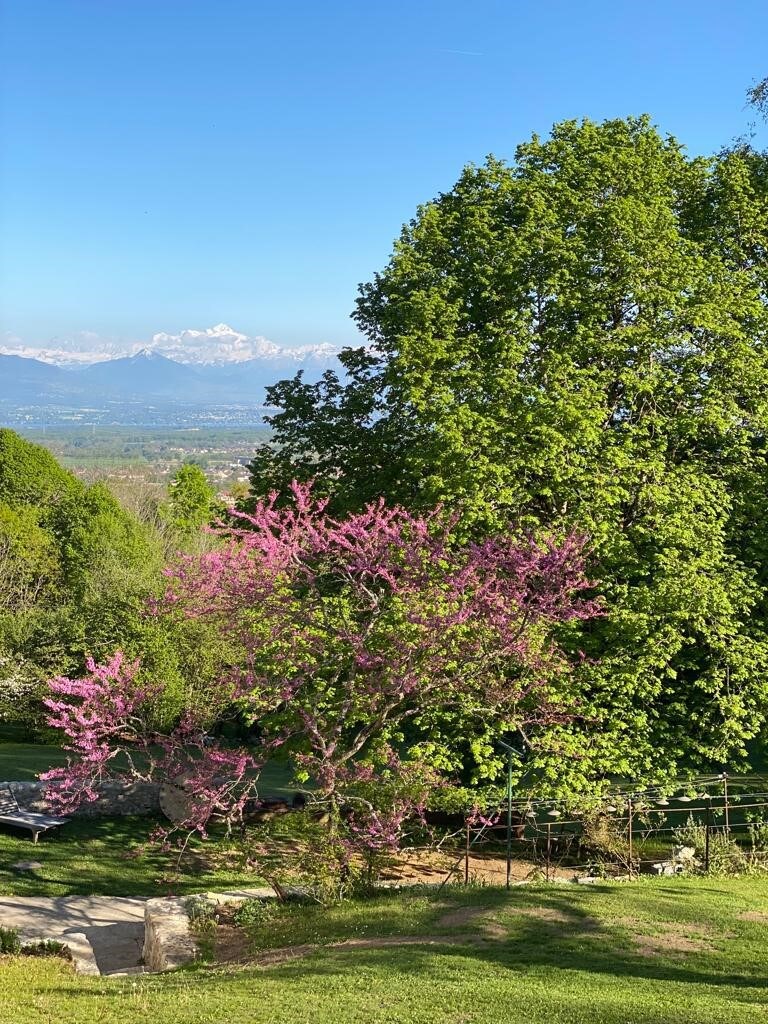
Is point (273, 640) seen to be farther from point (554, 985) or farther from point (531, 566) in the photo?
point (554, 985)

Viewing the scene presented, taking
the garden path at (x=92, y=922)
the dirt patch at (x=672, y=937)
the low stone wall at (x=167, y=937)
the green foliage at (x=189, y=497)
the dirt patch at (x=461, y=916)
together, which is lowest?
the garden path at (x=92, y=922)

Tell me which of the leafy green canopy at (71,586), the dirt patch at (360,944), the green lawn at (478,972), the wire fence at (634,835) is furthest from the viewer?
the leafy green canopy at (71,586)

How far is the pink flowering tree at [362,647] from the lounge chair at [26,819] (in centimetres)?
595

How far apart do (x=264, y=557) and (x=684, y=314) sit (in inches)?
351

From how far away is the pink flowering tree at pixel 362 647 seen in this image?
1181 centimetres

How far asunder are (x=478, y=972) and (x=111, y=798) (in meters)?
13.5

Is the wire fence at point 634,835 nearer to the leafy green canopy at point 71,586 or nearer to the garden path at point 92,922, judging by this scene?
the garden path at point 92,922

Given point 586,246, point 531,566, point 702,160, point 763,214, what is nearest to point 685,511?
point 531,566

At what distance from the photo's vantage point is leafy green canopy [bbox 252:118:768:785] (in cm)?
1470

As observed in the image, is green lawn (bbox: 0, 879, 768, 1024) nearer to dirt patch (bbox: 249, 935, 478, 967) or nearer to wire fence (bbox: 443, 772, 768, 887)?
dirt patch (bbox: 249, 935, 478, 967)

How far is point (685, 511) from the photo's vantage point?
14867mm

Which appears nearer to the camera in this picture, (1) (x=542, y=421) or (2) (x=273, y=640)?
(2) (x=273, y=640)

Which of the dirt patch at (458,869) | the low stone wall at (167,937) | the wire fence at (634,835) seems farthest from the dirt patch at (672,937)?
the low stone wall at (167,937)

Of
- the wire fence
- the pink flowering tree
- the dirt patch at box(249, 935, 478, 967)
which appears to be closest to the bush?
the pink flowering tree
